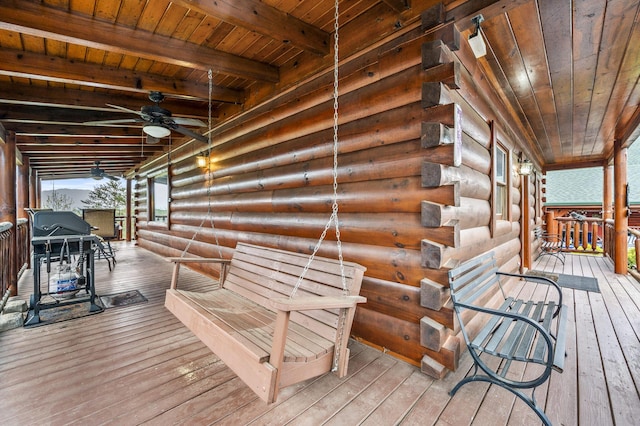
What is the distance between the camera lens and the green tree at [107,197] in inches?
597

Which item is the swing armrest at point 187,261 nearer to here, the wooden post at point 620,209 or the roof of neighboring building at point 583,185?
the wooden post at point 620,209

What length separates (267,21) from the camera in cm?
244

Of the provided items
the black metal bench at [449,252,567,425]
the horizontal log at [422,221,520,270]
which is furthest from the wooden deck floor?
the horizontal log at [422,221,520,270]

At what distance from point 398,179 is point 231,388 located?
196cm

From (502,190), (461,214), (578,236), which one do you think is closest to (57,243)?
(461,214)

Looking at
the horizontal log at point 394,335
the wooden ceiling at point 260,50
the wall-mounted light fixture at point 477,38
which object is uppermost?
the wooden ceiling at point 260,50

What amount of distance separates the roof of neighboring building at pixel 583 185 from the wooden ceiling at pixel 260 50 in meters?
7.34

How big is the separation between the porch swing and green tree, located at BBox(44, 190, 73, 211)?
51.6 ft

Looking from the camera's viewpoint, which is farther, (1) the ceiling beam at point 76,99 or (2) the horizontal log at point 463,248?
(1) the ceiling beam at point 76,99

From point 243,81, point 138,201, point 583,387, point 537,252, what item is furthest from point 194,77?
point 537,252

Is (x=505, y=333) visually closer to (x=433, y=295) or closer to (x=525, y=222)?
(x=433, y=295)

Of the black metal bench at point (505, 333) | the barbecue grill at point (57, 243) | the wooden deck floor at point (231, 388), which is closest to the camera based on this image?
the black metal bench at point (505, 333)

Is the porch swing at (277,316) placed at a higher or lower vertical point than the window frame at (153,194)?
lower

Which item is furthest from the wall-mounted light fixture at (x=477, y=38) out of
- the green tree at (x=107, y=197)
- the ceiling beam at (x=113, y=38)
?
the green tree at (x=107, y=197)
